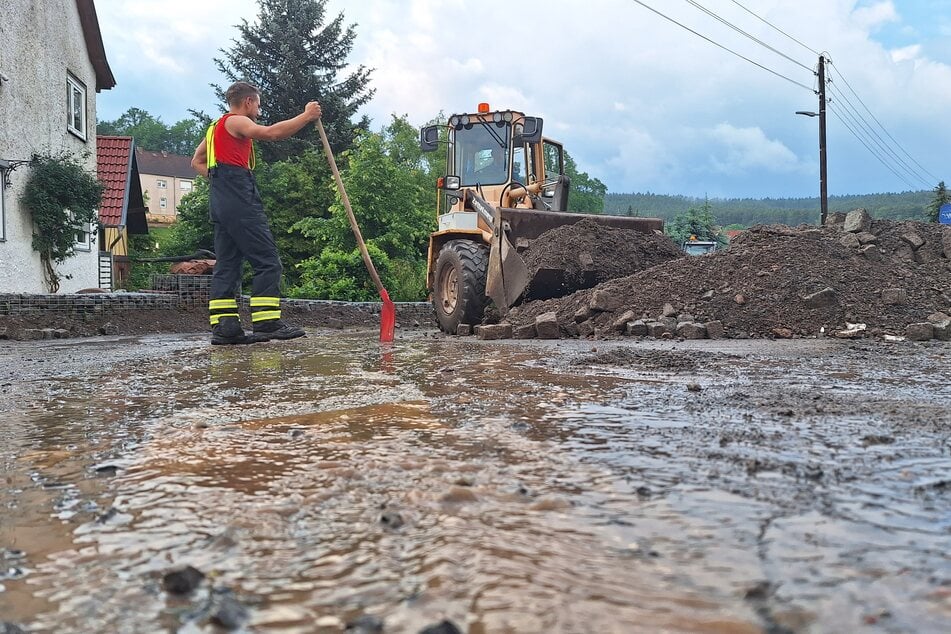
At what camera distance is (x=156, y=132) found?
85.9 meters

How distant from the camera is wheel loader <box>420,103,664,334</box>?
898cm

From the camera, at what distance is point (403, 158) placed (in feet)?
151

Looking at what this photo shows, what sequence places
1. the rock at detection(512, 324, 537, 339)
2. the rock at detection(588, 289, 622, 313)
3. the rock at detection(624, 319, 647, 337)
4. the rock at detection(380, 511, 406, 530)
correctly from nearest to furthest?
the rock at detection(380, 511, 406, 530), the rock at detection(624, 319, 647, 337), the rock at detection(512, 324, 537, 339), the rock at detection(588, 289, 622, 313)

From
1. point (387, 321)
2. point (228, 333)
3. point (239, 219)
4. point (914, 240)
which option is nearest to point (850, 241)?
point (914, 240)

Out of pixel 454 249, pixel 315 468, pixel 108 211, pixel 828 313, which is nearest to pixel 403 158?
pixel 108 211

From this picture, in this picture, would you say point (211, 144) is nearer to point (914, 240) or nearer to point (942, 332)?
point (942, 332)

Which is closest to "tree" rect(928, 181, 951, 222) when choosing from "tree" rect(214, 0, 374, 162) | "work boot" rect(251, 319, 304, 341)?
"tree" rect(214, 0, 374, 162)

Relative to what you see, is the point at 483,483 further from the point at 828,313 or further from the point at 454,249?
the point at 454,249

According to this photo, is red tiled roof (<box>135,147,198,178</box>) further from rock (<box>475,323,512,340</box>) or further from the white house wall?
rock (<box>475,323,512,340</box>)

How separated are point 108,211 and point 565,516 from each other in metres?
20.4

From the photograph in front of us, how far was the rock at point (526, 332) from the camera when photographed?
7.59 meters

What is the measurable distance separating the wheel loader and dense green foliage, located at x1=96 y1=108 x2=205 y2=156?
265 ft

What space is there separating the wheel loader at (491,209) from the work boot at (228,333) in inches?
Result: 126

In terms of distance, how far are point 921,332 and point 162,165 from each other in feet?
268
